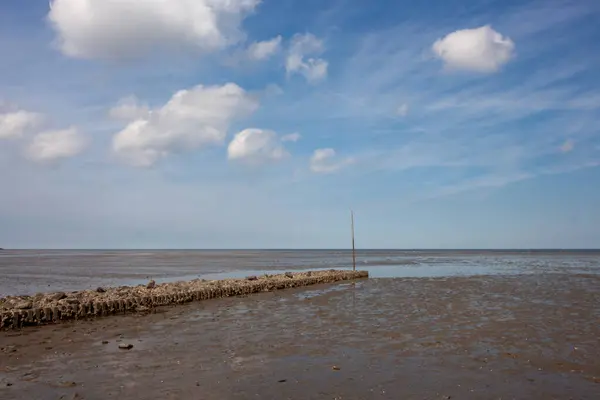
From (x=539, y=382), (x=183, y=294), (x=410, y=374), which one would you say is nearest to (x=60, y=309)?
(x=183, y=294)

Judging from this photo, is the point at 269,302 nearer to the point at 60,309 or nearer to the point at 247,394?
the point at 60,309

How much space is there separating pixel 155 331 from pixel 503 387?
12624 mm

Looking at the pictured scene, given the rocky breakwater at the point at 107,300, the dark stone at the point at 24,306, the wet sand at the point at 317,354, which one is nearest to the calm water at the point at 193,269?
the rocky breakwater at the point at 107,300

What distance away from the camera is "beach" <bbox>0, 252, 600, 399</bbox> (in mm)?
10203

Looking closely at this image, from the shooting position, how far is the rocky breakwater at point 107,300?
18.2 metres

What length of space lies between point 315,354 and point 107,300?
12680mm

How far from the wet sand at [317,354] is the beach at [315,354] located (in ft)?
0.15

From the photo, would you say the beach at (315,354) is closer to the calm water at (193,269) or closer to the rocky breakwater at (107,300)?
the rocky breakwater at (107,300)

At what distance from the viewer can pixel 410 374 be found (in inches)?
445

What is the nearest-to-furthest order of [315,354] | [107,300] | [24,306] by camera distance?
A: [315,354] → [24,306] → [107,300]

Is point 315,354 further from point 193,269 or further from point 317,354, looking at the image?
point 193,269

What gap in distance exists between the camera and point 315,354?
1357 cm

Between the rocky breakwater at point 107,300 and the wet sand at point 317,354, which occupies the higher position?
the rocky breakwater at point 107,300

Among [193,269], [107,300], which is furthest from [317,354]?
[193,269]
